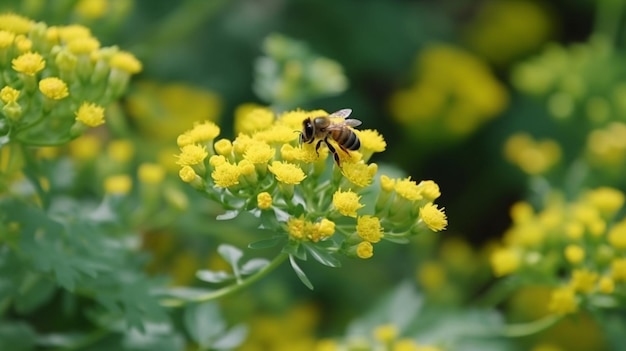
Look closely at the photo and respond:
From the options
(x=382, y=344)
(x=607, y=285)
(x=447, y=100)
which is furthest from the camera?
(x=447, y=100)

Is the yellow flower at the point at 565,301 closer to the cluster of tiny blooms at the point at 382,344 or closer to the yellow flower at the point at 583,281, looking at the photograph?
the yellow flower at the point at 583,281

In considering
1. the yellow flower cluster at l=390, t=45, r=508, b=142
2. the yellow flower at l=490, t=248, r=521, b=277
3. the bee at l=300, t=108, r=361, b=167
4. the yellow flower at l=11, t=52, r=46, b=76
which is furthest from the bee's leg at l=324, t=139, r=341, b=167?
the yellow flower cluster at l=390, t=45, r=508, b=142

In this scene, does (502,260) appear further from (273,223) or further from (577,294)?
(273,223)

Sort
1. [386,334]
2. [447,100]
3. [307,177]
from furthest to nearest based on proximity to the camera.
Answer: [447,100] → [386,334] → [307,177]

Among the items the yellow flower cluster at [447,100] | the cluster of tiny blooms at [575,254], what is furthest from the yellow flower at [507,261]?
the yellow flower cluster at [447,100]

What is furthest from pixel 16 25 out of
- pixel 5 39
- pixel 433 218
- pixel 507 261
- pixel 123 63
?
pixel 507 261

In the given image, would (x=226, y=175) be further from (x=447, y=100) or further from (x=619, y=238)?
(x=447, y=100)
